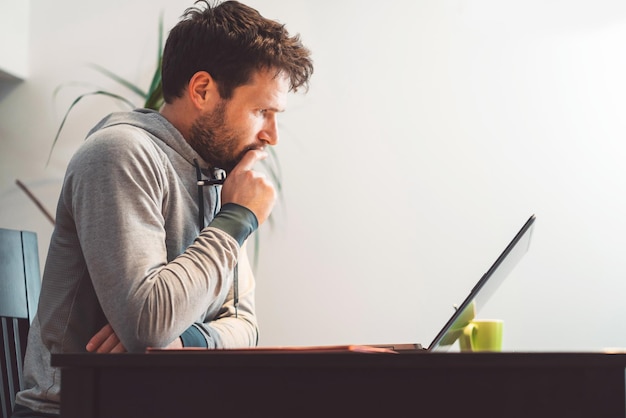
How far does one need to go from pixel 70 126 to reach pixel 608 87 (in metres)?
1.81

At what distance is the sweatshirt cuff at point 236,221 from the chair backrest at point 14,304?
1.62 feet

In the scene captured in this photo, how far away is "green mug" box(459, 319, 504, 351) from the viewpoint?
4.89ft

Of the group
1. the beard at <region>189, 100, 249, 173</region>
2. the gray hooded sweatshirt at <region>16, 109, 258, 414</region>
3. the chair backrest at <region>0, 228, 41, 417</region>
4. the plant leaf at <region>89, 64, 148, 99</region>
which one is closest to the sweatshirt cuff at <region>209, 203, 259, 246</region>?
the gray hooded sweatshirt at <region>16, 109, 258, 414</region>

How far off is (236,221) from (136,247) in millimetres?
165

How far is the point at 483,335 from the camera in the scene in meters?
1.50

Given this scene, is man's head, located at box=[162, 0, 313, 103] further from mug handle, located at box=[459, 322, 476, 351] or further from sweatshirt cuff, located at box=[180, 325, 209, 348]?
mug handle, located at box=[459, 322, 476, 351]

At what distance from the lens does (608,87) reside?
261cm

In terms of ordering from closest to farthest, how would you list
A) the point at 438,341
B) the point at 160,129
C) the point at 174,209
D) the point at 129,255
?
the point at 129,255, the point at 438,341, the point at 174,209, the point at 160,129

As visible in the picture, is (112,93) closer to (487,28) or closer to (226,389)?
(487,28)

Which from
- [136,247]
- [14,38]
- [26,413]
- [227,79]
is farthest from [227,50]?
[14,38]

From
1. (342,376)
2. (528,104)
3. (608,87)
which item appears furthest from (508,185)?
(342,376)

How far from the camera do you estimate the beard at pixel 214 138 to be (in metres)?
1.44

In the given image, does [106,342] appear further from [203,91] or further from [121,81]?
[121,81]

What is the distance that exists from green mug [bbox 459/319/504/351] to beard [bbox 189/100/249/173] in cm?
56
